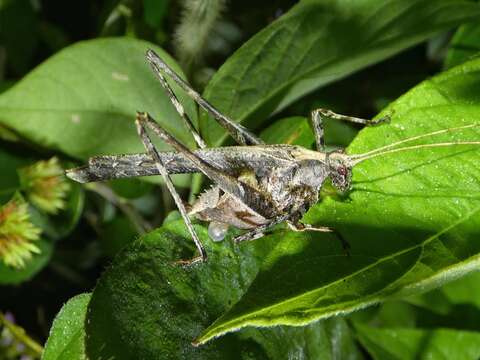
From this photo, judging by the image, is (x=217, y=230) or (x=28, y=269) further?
(x=28, y=269)

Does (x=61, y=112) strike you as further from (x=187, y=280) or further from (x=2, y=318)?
(x=187, y=280)

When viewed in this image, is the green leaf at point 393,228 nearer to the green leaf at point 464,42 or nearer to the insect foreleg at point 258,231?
the insect foreleg at point 258,231

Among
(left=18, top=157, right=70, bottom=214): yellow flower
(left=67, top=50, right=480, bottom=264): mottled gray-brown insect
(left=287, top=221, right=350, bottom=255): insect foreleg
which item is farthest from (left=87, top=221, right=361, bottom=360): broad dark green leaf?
(left=18, top=157, right=70, bottom=214): yellow flower

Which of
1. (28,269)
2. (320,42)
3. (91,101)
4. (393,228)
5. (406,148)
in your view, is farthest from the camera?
(28,269)

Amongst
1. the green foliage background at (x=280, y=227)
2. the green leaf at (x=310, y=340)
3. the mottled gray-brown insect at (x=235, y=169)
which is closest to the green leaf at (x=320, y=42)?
the green foliage background at (x=280, y=227)

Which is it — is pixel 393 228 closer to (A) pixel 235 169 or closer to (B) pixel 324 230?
(B) pixel 324 230

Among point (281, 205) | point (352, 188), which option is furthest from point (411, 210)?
point (281, 205)

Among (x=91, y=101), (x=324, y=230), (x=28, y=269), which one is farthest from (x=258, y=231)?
(x=28, y=269)
